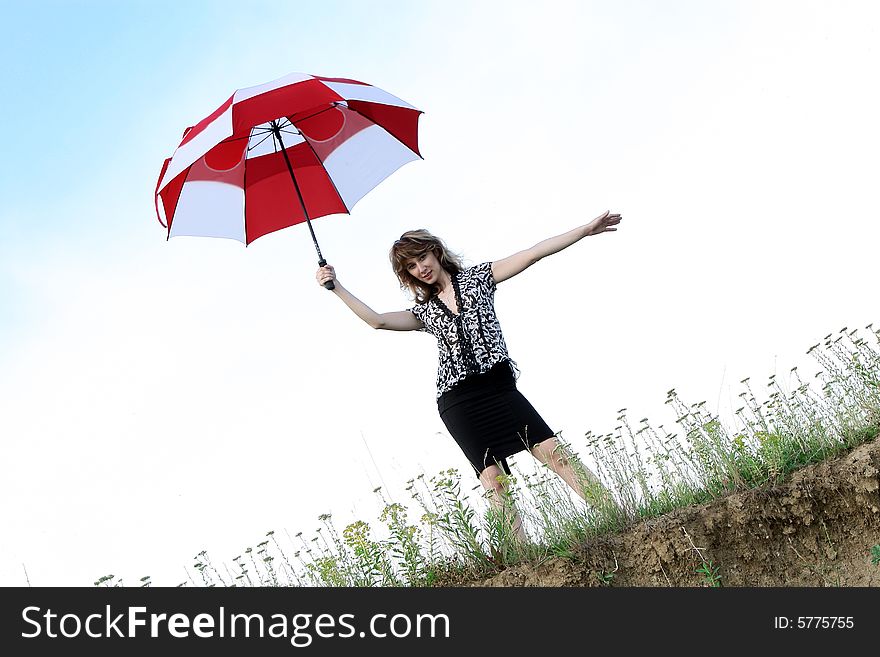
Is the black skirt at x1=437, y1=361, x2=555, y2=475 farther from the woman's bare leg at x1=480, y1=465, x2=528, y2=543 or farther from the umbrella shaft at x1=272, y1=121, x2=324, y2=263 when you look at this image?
the umbrella shaft at x1=272, y1=121, x2=324, y2=263

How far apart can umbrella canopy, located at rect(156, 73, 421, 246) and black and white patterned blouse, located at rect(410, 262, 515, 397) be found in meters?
0.92

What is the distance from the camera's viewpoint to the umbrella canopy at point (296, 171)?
5602 millimetres

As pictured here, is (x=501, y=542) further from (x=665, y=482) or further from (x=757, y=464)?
(x=757, y=464)

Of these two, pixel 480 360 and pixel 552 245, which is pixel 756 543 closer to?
pixel 480 360

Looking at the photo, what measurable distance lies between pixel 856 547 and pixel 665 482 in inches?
46.4

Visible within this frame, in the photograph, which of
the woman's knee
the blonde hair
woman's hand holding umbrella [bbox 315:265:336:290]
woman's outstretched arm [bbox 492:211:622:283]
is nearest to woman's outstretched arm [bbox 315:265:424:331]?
woman's hand holding umbrella [bbox 315:265:336:290]

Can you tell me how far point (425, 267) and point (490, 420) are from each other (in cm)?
107

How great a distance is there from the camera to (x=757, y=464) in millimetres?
5508

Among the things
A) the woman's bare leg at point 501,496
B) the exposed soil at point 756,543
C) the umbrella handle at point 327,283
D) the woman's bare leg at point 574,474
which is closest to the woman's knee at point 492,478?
the woman's bare leg at point 501,496

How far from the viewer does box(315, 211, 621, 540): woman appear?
16.9 ft

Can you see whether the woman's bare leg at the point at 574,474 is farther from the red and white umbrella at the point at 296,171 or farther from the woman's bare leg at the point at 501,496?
the red and white umbrella at the point at 296,171

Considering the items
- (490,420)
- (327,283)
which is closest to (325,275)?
(327,283)
